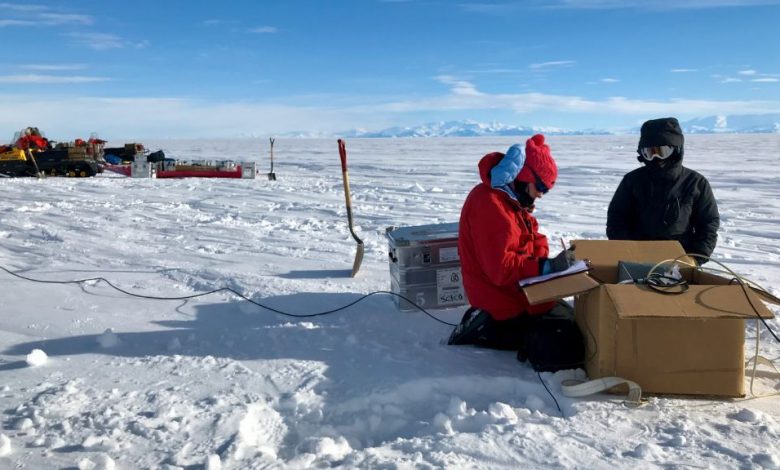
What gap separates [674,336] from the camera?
2.86m

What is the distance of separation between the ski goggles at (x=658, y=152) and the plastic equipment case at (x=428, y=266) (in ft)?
4.50

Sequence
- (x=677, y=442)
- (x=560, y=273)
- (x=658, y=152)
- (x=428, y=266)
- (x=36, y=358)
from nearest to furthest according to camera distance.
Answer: (x=677, y=442) → (x=560, y=273) → (x=36, y=358) → (x=658, y=152) → (x=428, y=266)

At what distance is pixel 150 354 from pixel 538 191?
247cm

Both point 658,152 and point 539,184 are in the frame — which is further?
point 658,152

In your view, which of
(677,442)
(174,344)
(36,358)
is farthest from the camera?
(174,344)

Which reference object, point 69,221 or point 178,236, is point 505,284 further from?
point 69,221

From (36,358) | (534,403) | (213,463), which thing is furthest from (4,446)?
(534,403)

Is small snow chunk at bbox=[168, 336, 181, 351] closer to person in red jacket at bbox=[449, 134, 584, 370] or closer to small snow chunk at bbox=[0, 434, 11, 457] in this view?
small snow chunk at bbox=[0, 434, 11, 457]

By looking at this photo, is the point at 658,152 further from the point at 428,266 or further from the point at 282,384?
the point at 282,384

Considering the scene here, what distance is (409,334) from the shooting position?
3967mm

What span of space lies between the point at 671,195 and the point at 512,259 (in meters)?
1.51

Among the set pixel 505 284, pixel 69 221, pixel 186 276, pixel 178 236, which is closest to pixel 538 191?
pixel 505 284

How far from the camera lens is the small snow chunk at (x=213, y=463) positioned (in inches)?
93.9

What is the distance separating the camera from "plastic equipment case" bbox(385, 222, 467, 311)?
14.1ft
